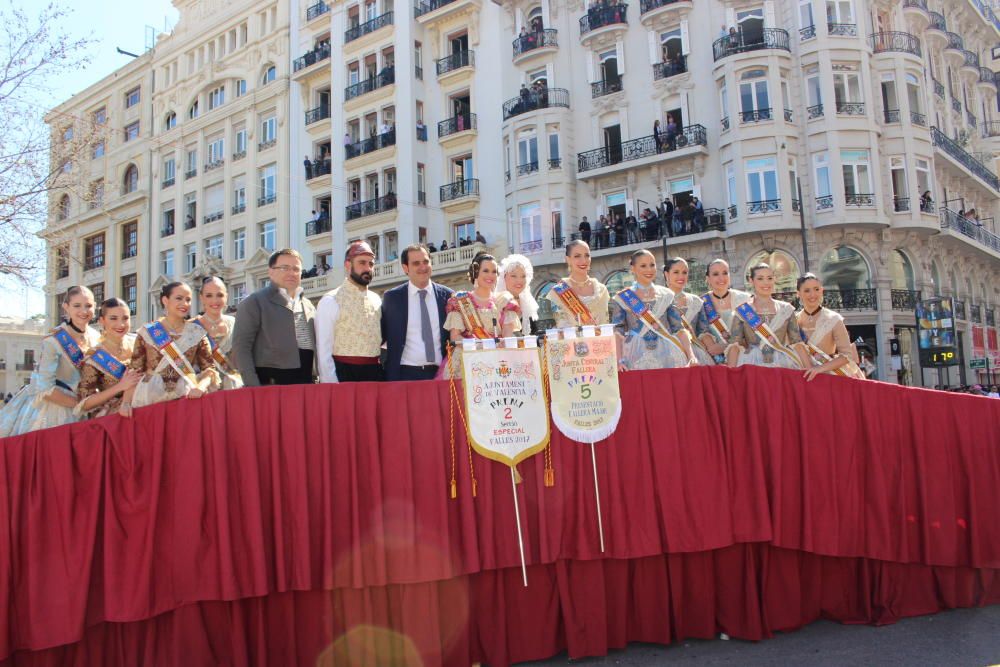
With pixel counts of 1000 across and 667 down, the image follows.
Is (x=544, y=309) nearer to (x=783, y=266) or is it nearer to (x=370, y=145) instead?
(x=783, y=266)

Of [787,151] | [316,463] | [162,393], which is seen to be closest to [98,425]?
[162,393]

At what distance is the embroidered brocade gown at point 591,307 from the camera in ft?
20.2

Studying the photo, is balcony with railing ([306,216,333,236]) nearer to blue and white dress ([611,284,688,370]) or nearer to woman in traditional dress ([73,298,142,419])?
woman in traditional dress ([73,298,142,419])

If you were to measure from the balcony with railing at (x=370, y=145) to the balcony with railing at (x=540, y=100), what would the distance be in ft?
19.4

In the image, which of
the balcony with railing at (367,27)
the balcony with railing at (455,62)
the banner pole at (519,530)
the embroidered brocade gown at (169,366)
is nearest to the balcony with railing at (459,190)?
the balcony with railing at (455,62)

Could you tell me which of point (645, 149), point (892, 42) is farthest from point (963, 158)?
point (645, 149)

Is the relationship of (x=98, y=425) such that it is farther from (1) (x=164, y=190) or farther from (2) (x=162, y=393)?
(1) (x=164, y=190)

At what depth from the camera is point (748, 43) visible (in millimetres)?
25984

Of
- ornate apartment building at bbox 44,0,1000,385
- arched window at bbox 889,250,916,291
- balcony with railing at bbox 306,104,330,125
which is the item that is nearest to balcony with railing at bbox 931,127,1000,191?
ornate apartment building at bbox 44,0,1000,385

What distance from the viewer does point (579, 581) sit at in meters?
4.91

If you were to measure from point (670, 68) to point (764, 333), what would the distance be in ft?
75.7

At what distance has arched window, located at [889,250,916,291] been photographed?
2595 cm

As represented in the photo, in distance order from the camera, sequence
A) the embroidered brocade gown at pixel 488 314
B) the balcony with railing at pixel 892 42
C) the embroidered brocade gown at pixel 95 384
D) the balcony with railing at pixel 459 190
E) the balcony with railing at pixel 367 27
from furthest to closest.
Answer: the balcony with railing at pixel 367 27
the balcony with railing at pixel 459 190
the balcony with railing at pixel 892 42
the embroidered brocade gown at pixel 488 314
the embroidered brocade gown at pixel 95 384

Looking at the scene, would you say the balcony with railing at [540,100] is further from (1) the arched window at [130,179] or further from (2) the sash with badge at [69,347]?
(1) the arched window at [130,179]
